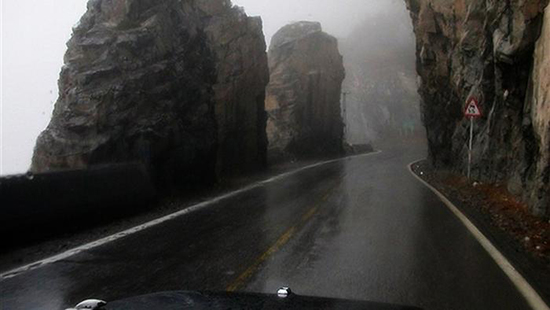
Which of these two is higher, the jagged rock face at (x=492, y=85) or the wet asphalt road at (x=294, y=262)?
the jagged rock face at (x=492, y=85)

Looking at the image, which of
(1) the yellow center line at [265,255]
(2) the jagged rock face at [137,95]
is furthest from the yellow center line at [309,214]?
(2) the jagged rock face at [137,95]

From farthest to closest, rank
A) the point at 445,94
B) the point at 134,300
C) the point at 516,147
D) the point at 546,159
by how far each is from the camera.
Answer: the point at 445,94
the point at 516,147
the point at 546,159
the point at 134,300

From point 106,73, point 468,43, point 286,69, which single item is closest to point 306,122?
point 286,69

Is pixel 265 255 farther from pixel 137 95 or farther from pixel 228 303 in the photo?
pixel 137 95

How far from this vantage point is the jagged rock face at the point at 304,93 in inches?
1933

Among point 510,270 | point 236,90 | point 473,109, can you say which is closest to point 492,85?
point 473,109

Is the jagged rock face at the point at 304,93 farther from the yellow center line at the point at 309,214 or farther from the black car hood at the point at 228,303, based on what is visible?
the black car hood at the point at 228,303

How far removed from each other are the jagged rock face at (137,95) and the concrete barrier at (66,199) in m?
3.06

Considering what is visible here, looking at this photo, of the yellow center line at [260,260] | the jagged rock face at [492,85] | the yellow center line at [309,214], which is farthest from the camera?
the jagged rock face at [492,85]

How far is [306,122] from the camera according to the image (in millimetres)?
51562

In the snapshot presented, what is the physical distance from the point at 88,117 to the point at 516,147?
12.8 meters

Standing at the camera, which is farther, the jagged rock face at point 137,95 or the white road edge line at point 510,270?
the jagged rock face at point 137,95

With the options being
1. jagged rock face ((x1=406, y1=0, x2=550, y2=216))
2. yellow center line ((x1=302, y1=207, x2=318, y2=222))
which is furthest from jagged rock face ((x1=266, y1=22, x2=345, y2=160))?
yellow center line ((x1=302, y1=207, x2=318, y2=222))

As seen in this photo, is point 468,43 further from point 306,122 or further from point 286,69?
point 286,69
